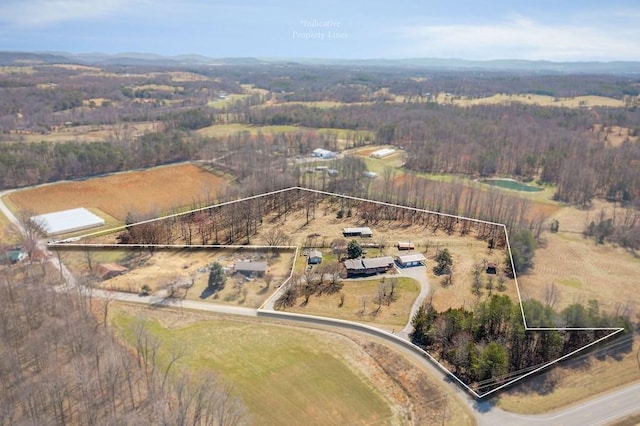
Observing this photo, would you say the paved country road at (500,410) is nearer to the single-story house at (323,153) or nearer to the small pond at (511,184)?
the small pond at (511,184)

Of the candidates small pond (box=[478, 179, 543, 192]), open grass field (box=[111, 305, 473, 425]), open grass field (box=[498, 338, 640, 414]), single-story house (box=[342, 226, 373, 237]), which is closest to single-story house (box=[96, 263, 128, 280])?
open grass field (box=[111, 305, 473, 425])

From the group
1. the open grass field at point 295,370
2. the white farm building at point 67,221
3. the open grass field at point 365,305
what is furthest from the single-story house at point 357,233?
the white farm building at point 67,221

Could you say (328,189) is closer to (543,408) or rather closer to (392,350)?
(392,350)

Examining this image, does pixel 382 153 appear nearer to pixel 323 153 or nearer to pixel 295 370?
pixel 323 153

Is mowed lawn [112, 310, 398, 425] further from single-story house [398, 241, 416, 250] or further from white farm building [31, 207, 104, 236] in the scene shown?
white farm building [31, 207, 104, 236]

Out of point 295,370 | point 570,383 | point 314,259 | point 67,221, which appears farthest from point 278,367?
point 67,221

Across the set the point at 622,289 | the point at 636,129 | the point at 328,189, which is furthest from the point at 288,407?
the point at 636,129
